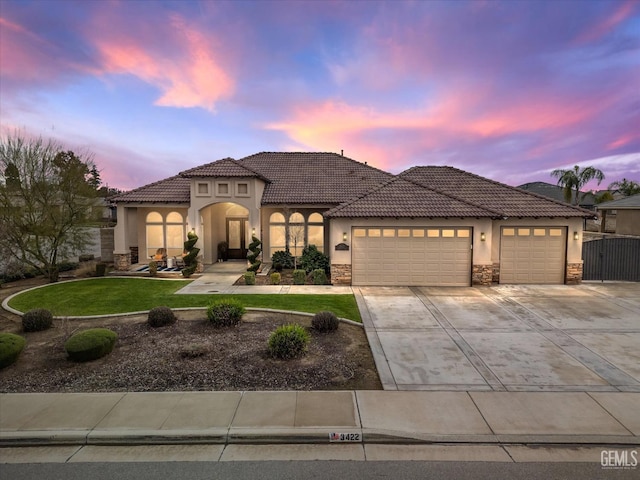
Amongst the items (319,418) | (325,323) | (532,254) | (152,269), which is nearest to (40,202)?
(152,269)

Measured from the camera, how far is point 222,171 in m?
19.7

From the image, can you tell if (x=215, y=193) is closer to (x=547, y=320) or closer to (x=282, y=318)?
(x=282, y=318)

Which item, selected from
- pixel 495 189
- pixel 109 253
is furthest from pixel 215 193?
pixel 495 189

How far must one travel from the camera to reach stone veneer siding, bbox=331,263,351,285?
16688 millimetres

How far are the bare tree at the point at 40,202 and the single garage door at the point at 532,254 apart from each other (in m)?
20.4

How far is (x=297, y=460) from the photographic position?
5.15 metres

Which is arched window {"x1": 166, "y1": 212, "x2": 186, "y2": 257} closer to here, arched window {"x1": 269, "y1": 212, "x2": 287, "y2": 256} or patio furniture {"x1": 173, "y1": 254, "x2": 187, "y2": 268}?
patio furniture {"x1": 173, "y1": 254, "x2": 187, "y2": 268}

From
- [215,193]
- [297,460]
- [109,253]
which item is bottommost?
[297,460]

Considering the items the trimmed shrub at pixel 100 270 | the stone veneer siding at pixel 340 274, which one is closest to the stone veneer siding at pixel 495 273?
the stone veneer siding at pixel 340 274

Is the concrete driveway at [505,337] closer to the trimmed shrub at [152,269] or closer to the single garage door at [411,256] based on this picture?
the single garage door at [411,256]

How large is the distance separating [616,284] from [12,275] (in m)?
29.1

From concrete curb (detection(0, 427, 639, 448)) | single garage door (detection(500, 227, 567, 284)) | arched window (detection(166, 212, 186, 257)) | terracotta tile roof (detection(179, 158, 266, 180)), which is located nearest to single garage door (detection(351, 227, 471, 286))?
single garage door (detection(500, 227, 567, 284))

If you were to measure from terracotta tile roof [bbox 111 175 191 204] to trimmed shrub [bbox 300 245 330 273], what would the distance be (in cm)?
707

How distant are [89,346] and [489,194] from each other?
1767 cm
